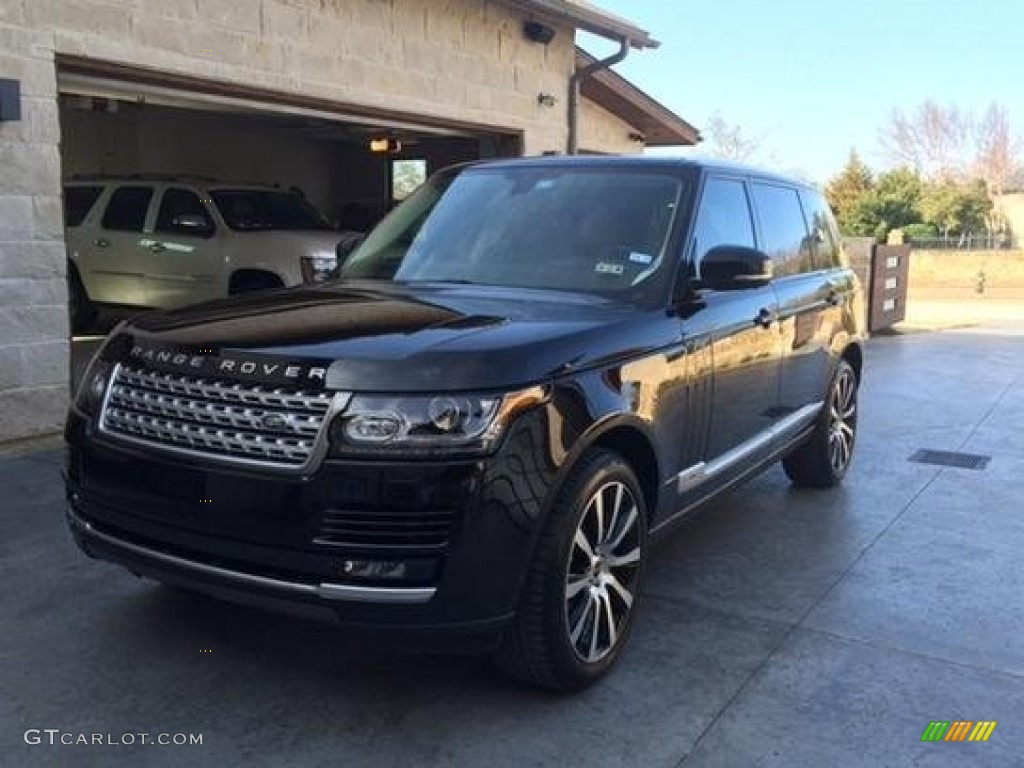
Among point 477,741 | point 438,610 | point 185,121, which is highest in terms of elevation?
point 185,121

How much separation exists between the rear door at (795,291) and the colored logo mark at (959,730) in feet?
6.92

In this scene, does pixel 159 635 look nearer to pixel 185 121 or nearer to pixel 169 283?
pixel 169 283

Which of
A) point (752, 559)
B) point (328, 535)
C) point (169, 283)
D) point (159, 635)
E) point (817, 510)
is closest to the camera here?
point (328, 535)

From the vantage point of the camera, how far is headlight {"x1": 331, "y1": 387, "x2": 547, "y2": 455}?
9.65 feet

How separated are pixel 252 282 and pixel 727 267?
7.18m

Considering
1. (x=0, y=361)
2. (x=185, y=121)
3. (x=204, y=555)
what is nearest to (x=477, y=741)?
(x=204, y=555)

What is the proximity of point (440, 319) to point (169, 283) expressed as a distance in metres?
8.40

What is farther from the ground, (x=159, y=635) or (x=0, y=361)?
(x=0, y=361)

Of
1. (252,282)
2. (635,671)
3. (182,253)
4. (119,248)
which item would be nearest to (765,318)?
(635,671)

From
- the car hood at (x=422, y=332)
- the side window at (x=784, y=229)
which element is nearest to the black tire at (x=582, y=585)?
the car hood at (x=422, y=332)

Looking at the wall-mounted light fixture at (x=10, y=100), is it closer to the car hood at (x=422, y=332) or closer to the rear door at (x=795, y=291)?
the car hood at (x=422, y=332)

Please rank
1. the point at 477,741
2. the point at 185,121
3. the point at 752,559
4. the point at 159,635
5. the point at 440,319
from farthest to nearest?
the point at 185,121, the point at 752,559, the point at 159,635, the point at 440,319, the point at 477,741

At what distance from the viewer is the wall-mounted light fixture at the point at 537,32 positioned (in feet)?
36.8

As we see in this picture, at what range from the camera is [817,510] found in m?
5.77
